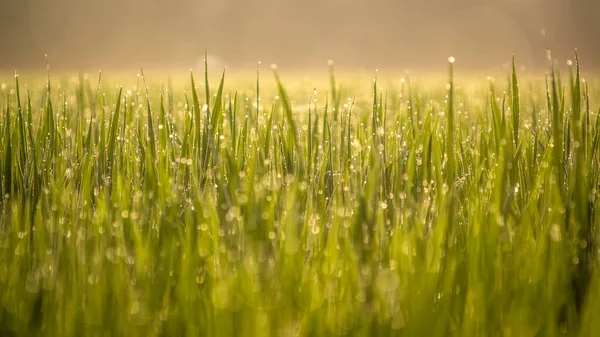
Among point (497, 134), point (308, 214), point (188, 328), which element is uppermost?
point (497, 134)

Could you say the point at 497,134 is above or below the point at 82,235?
above

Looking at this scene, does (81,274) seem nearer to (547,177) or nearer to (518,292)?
(518,292)

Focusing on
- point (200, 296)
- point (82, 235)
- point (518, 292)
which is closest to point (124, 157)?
point (82, 235)

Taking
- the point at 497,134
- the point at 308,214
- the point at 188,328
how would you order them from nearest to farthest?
the point at 188,328, the point at 308,214, the point at 497,134

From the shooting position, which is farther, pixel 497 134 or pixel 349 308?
pixel 497 134

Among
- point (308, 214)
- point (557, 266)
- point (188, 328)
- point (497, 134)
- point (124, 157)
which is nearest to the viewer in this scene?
point (188, 328)

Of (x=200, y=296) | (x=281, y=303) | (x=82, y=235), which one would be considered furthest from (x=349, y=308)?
(x=82, y=235)

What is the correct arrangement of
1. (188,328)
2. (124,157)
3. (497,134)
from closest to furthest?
(188,328) < (497,134) < (124,157)

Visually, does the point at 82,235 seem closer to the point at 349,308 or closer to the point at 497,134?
the point at 349,308

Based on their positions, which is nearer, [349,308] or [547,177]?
[349,308]
